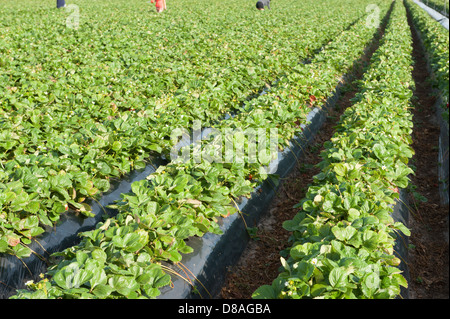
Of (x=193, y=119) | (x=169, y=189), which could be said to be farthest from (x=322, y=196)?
(x=193, y=119)

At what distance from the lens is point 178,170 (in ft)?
13.6

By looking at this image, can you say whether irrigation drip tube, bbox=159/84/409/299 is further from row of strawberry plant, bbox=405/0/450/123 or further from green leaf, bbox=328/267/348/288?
row of strawberry plant, bbox=405/0/450/123

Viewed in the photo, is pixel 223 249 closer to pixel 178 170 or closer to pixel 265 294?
pixel 178 170

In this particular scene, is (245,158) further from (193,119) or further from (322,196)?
(193,119)

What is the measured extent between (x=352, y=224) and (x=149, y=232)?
1682 millimetres

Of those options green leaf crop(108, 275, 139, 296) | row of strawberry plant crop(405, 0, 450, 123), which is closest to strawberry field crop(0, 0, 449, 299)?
green leaf crop(108, 275, 139, 296)

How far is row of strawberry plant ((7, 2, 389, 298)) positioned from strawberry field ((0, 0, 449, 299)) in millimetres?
13

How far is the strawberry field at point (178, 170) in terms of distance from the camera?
2807 mm

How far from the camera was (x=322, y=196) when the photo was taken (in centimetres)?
362

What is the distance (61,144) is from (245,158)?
2239 millimetres

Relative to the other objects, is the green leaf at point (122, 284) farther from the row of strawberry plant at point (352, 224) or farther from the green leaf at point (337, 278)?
the green leaf at point (337, 278)

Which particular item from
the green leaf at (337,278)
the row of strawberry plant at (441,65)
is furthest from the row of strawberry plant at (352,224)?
the row of strawberry plant at (441,65)

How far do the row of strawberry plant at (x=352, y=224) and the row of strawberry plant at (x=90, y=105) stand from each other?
226 centimetres

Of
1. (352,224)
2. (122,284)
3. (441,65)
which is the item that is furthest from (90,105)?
(441,65)
